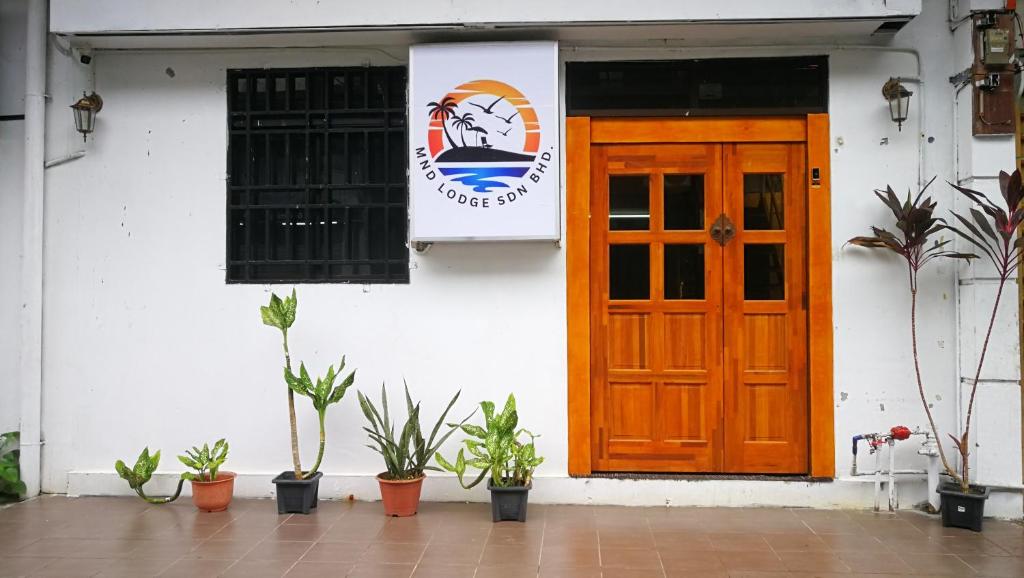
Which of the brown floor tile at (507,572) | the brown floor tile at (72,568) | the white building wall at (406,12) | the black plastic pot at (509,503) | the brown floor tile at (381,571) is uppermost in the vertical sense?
the white building wall at (406,12)

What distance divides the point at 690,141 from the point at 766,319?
1425mm

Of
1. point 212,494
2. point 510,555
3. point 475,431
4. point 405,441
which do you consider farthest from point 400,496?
point 212,494

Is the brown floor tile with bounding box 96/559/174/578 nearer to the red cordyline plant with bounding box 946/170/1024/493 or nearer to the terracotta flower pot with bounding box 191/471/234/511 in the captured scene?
the terracotta flower pot with bounding box 191/471/234/511

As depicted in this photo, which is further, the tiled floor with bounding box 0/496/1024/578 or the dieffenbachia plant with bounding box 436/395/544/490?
the dieffenbachia plant with bounding box 436/395/544/490

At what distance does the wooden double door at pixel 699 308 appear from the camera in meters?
6.07

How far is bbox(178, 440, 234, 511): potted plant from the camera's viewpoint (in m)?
5.83

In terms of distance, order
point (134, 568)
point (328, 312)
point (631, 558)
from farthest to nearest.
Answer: point (328, 312) < point (631, 558) < point (134, 568)

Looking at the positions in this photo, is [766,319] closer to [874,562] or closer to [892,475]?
[892,475]

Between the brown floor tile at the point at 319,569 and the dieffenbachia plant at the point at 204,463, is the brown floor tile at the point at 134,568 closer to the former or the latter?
the brown floor tile at the point at 319,569

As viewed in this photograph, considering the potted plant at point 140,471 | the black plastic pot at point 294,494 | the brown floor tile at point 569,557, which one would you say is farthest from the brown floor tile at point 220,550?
the brown floor tile at point 569,557

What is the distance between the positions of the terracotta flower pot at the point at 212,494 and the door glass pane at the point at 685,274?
11.4ft

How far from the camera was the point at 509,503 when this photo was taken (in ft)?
18.4

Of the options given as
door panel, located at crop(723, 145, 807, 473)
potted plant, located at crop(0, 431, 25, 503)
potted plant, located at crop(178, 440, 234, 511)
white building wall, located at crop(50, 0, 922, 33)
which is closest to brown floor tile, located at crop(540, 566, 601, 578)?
door panel, located at crop(723, 145, 807, 473)

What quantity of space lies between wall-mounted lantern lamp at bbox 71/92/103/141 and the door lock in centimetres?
476
